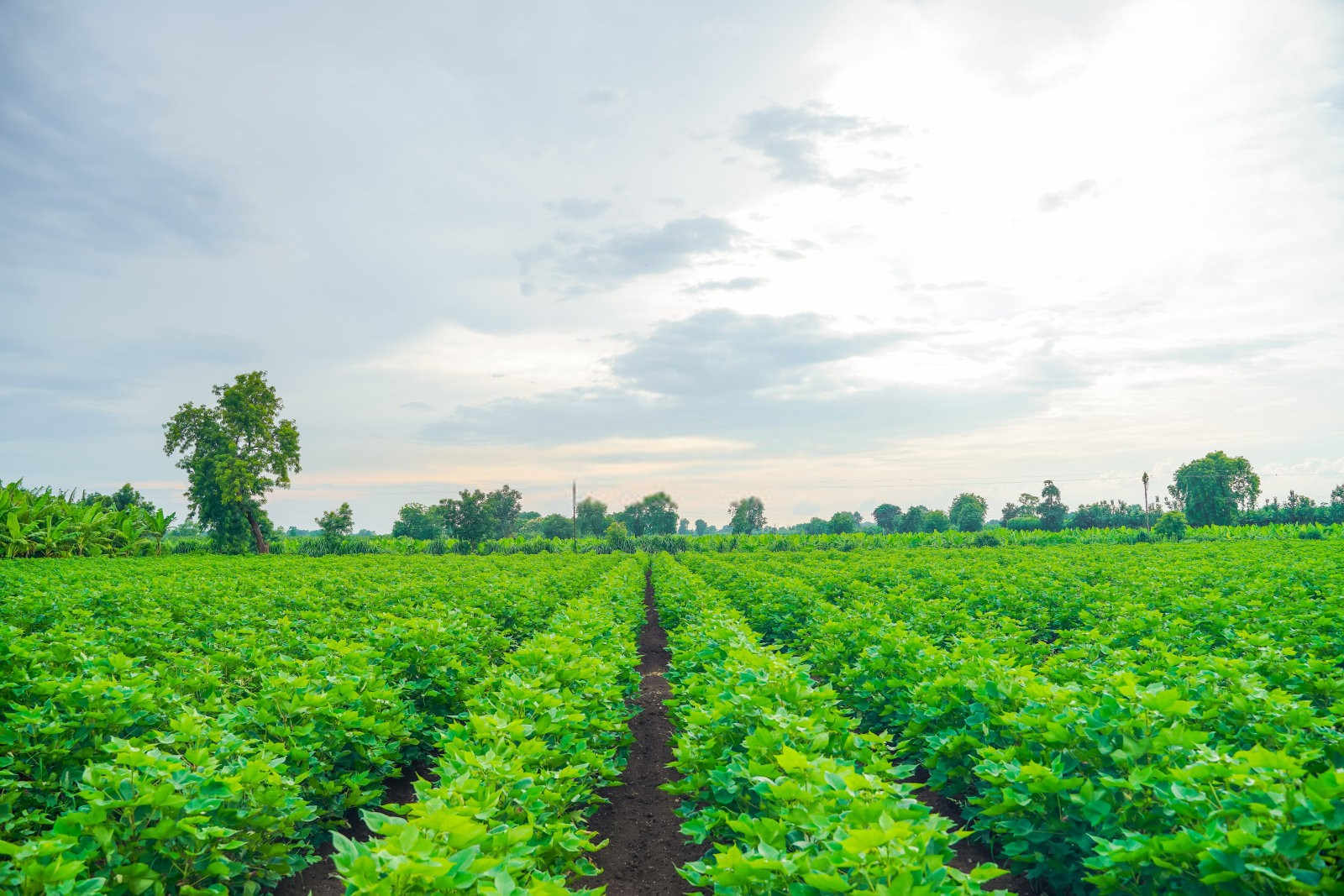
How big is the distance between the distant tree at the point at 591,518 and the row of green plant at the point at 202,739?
387ft

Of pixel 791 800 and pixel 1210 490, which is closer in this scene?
pixel 791 800

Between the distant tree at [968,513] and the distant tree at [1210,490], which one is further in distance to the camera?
the distant tree at [968,513]

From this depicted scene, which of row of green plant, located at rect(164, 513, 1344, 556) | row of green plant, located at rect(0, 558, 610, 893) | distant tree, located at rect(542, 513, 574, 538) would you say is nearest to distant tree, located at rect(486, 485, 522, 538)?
distant tree, located at rect(542, 513, 574, 538)

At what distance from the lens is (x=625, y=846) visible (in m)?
6.85

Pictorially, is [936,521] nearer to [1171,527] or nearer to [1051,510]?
[1051,510]

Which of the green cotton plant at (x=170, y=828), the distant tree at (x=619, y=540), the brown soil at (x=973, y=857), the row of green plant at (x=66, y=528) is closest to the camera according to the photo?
the green cotton plant at (x=170, y=828)

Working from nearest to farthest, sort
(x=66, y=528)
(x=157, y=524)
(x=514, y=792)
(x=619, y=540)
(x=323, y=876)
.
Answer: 1. (x=514, y=792)
2. (x=323, y=876)
3. (x=66, y=528)
4. (x=157, y=524)
5. (x=619, y=540)

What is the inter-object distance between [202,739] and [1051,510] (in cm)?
12859

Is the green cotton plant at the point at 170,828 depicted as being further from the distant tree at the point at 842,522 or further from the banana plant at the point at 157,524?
the distant tree at the point at 842,522

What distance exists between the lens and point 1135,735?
462 cm

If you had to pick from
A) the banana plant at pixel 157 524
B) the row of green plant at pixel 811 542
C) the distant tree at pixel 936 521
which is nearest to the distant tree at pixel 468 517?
the row of green plant at pixel 811 542

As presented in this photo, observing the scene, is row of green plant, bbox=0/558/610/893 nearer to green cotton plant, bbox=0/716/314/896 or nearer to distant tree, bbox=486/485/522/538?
green cotton plant, bbox=0/716/314/896

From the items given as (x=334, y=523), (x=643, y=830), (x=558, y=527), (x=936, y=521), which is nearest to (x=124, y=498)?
(x=334, y=523)

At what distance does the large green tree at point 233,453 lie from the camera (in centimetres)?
5281
